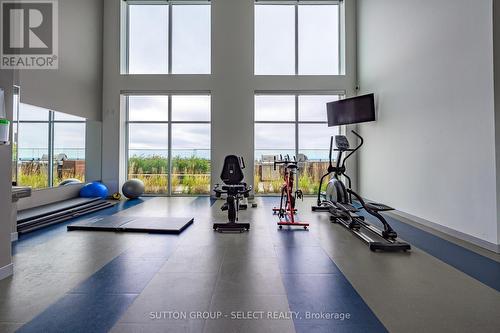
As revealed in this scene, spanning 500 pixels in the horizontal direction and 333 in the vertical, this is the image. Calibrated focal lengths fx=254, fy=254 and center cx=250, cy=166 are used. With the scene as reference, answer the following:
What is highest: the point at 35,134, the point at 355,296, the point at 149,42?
the point at 149,42

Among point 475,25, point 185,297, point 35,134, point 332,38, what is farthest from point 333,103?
point 35,134

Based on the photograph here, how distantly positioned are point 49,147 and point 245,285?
23.4 ft

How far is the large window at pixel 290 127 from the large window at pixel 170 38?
2.29m

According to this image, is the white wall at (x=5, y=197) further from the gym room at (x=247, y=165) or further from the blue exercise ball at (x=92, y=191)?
the blue exercise ball at (x=92, y=191)

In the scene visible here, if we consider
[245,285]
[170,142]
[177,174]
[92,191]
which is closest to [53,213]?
[92,191]

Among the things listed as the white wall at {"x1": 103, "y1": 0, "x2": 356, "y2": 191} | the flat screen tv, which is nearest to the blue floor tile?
the white wall at {"x1": 103, "y1": 0, "x2": 356, "y2": 191}

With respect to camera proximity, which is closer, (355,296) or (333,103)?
(355,296)

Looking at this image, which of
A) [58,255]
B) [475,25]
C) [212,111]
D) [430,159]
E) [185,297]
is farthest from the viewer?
[212,111]

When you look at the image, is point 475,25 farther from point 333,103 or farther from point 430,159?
point 333,103

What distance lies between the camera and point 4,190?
2518 millimetres

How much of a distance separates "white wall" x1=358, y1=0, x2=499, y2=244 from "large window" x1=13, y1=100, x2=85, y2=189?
7.97 meters

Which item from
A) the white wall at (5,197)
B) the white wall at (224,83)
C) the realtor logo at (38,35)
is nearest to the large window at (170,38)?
the white wall at (224,83)

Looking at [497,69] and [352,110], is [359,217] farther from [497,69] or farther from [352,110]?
[352,110]

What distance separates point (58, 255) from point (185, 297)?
2088mm
